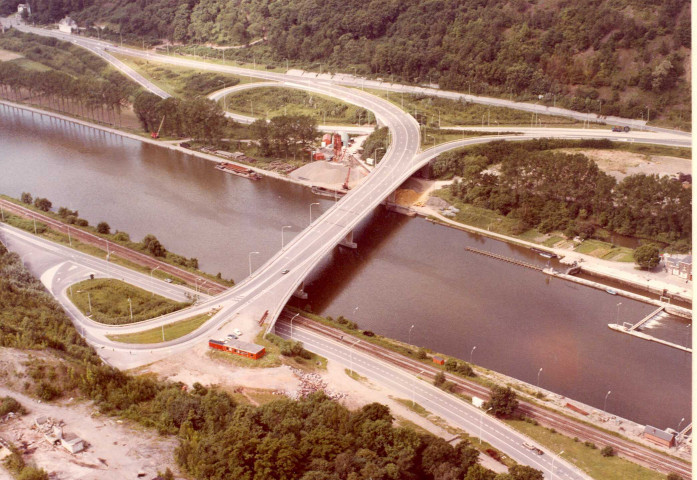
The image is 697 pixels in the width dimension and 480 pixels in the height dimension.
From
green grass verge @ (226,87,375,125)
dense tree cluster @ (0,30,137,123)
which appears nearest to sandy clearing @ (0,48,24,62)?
dense tree cluster @ (0,30,137,123)

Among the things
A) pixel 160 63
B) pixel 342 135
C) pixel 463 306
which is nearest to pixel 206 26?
pixel 160 63

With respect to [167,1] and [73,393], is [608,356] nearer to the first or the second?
[73,393]

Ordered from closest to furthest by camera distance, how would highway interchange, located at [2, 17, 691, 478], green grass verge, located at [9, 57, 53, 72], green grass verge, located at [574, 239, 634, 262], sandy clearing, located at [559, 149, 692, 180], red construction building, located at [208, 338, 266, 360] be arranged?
highway interchange, located at [2, 17, 691, 478] → red construction building, located at [208, 338, 266, 360] → green grass verge, located at [574, 239, 634, 262] → sandy clearing, located at [559, 149, 692, 180] → green grass verge, located at [9, 57, 53, 72]

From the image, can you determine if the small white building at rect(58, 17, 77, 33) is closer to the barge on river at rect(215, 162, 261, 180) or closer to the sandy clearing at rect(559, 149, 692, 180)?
the barge on river at rect(215, 162, 261, 180)

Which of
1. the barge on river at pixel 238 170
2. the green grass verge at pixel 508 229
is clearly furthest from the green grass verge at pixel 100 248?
the green grass verge at pixel 508 229

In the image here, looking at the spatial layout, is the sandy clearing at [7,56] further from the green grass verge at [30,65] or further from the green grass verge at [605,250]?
the green grass verge at [605,250]
